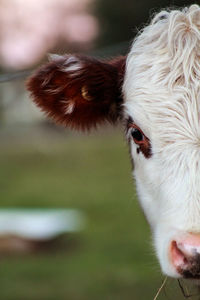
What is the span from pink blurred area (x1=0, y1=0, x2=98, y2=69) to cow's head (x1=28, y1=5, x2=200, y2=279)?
57.2 ft

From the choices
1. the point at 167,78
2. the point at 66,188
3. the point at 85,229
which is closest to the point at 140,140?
the point at 167,78

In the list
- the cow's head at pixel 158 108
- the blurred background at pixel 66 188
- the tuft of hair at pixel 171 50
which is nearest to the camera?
the cow's head at pixel 158 108

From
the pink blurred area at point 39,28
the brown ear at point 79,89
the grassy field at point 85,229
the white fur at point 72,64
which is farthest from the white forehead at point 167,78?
the pink blurred area at point 39,28

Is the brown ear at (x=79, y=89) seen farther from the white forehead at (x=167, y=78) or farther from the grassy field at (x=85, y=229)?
the grassy field at (x=85, y=229)

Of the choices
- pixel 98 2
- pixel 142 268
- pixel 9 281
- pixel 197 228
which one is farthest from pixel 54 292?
pixel 98 2

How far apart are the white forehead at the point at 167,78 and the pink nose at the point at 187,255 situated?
0.54 m

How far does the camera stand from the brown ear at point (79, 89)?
13.8 feet

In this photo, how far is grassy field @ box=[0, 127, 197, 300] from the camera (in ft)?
25.3

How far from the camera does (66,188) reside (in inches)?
561

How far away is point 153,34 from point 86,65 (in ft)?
1.33

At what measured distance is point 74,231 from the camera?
33.4ft

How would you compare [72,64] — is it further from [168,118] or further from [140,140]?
[168,118]

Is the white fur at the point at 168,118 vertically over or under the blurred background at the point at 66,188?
under

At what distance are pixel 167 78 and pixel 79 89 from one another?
2.25 ft
